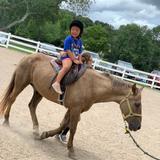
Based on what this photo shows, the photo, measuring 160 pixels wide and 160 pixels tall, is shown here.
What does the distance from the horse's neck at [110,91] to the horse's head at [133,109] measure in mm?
131

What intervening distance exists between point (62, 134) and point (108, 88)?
1349 mm

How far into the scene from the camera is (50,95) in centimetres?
706

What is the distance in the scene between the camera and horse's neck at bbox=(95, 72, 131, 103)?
6.63 meters

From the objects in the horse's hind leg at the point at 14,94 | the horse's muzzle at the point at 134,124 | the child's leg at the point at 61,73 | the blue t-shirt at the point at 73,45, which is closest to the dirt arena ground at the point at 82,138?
the horse's hind leg at the point at 14,94

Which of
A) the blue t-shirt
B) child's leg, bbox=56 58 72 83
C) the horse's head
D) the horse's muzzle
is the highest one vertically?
the blue t-shirt

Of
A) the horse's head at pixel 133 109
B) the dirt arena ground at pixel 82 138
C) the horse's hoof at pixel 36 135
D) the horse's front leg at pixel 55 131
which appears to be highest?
the horse's head at pixel 133 109

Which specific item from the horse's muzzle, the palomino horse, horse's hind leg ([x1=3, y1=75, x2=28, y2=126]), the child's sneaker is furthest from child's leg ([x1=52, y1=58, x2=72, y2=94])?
the horse's muzzle

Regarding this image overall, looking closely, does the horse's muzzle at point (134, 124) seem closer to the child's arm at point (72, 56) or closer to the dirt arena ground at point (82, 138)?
the dirt arena ground at point (82, 138)

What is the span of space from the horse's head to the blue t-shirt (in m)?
1.12

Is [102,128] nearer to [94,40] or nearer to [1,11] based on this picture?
[1,11]

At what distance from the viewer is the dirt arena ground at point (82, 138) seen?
6.37 meters

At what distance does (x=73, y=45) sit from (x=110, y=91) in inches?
37.6

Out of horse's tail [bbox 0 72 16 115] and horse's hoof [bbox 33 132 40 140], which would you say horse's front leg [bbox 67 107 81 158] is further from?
horse's tail [bbox 0 72 16 115]

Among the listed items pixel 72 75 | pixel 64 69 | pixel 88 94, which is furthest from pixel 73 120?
pixel 64 69
